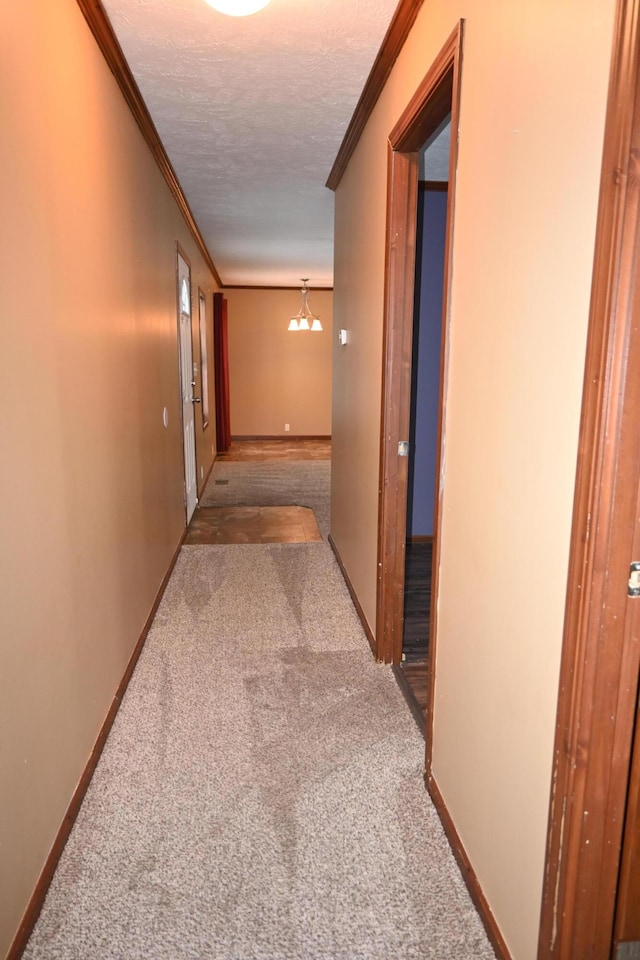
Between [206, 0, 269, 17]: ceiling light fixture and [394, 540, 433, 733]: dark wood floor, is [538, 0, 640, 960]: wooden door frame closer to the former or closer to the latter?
[394, 540, 433, 733]: dark wood floor

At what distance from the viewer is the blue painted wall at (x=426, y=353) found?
4406mm

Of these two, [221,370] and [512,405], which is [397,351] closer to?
[512,405]

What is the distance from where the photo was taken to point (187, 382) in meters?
5.23

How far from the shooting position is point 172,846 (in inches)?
69.6

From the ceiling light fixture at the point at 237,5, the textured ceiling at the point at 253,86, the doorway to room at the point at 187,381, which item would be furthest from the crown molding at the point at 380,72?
the doorway to room at the point at 187,381

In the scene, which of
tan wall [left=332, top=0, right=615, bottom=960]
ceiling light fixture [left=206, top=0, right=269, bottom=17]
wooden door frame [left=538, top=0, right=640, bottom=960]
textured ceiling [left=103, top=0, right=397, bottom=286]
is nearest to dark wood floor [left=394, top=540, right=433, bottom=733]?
tan wall [left=332, top=0, right=615, bottom=960]

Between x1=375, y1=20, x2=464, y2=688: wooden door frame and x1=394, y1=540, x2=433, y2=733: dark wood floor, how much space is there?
0.11 m

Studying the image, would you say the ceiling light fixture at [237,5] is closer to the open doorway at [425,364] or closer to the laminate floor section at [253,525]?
the open doorway at [425,364]

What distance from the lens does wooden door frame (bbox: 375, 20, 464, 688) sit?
227 cm

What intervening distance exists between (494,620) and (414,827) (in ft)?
2.56

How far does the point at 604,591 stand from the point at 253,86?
103 inches

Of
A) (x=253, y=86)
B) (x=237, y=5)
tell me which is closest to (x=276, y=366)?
(x=253, y=86)

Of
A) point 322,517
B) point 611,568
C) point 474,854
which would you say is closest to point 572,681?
point 611,568

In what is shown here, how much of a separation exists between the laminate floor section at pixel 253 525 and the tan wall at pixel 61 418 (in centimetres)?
176
